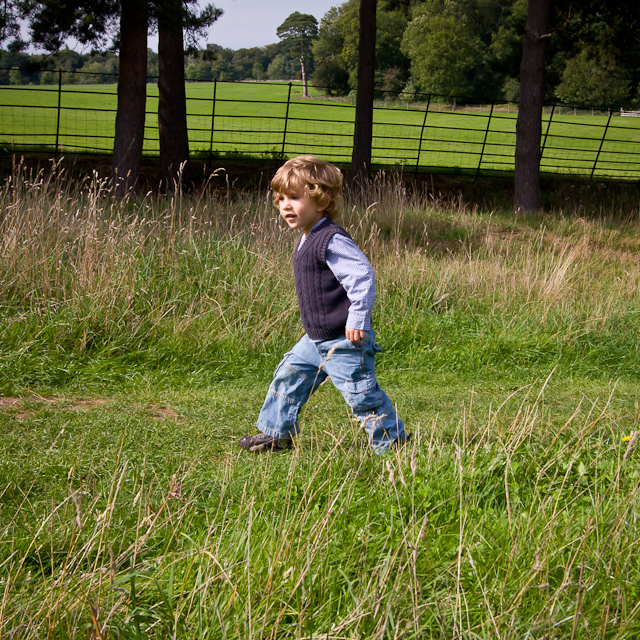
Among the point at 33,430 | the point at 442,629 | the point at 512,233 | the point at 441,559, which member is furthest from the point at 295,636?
the point at 512,233

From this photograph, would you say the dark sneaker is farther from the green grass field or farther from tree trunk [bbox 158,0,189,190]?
the green grass field

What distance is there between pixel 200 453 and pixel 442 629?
1.72 meters

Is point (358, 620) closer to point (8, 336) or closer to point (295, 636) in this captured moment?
point (295, 636)

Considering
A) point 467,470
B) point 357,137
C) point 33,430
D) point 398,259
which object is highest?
point 357,137

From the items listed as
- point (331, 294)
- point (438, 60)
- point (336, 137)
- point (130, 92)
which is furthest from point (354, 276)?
point (438, 60)

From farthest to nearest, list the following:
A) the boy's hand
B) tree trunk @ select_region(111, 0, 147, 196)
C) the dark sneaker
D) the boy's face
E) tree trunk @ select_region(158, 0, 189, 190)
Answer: tree trunk @ select_region(158, 0, 189, 190) → tree trunk @ select_region(111, 0, 147, 196) → the dark sneaker → the boy's face → the boy's hand

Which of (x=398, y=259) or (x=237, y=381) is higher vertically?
(x=398, y=259)

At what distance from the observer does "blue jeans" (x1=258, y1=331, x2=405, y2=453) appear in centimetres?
322

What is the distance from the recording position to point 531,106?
12273mm

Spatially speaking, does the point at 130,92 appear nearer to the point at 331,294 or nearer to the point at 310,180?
the point at 310,180

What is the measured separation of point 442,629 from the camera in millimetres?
1790

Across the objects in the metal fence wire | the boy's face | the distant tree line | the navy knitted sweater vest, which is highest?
the distant tree line

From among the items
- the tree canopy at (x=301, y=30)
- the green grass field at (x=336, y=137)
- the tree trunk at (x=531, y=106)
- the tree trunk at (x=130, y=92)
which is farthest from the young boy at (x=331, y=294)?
the tree canopy at (x=301, y=30)

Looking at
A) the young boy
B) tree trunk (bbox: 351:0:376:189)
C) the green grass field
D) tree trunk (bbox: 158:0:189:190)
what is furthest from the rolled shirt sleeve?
the green grass field
